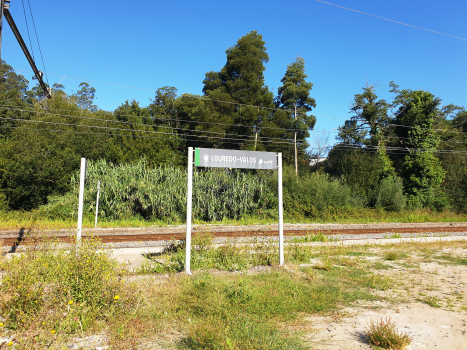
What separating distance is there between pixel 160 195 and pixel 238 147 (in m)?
17.8

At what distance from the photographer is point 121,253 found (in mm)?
9773

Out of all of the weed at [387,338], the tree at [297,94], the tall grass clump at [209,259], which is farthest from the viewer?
the tree at [297,94]

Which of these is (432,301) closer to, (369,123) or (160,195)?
(160,195)

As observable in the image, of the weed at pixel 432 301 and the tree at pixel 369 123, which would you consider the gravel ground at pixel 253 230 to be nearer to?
the weed at pixel 432 301

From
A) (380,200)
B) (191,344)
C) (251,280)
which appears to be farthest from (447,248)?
(380,200)

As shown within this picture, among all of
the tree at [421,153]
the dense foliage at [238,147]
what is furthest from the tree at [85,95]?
the tree at [421,153]

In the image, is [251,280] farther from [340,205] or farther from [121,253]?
[340,205]

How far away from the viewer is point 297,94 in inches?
1610

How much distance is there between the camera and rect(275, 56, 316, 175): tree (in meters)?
40.4

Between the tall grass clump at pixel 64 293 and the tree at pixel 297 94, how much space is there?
35.6 meters

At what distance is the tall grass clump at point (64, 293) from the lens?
4293mm

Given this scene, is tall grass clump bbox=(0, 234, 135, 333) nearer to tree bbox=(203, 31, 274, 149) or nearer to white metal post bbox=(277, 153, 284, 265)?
white metal post bbox=(277, 153, 284, 265)

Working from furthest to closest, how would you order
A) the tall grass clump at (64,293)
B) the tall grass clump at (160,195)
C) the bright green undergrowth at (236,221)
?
1. the tall grass clump at (160,195)
2. the bright green undergrowth at (236,221)
3. the tall grass clump at (64,293)

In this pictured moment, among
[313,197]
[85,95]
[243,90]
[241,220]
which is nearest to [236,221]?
[241,220]
